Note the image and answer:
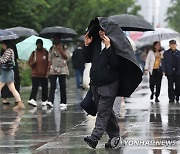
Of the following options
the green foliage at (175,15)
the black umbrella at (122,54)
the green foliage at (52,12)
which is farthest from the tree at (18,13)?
the green foliage at (175,15)

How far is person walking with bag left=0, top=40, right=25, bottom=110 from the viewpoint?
Answer: 1542 cm

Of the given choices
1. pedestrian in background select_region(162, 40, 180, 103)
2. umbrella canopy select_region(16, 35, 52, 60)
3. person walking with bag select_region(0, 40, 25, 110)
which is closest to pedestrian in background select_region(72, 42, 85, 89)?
umbrella canopy select_region(16, 35, 52, 60)

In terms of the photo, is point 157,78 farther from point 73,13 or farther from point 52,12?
point 73,13

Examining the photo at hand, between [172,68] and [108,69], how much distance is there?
8723 mm

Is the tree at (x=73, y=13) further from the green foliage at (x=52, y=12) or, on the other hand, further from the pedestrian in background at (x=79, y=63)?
the pedestrian in background at (x=79, y=63)

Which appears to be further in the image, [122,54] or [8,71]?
[8,71]

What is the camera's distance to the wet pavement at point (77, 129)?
9.50 m

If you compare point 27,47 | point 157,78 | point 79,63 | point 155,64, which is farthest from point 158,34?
point 79,63

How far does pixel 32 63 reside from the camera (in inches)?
646

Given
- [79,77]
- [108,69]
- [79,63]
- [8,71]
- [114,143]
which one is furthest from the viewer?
[79,63]

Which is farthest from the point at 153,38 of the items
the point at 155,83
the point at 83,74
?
the point at 83,74

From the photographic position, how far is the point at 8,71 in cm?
1566

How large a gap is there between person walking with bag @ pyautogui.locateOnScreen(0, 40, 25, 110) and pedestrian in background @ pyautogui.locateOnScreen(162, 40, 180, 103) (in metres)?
4.44

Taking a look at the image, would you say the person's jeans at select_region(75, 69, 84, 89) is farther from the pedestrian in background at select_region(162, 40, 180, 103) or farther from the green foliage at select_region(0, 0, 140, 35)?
the pedestrian in background at select_region(162, 40, 180, 103)
